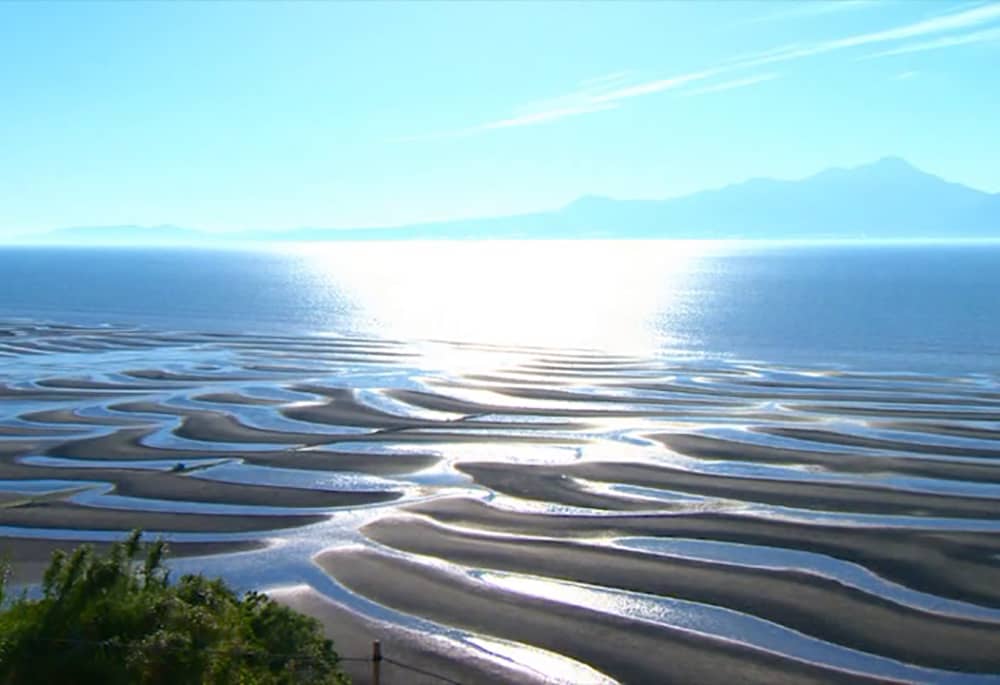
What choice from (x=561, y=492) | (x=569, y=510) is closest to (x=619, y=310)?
(x=561, y=492)

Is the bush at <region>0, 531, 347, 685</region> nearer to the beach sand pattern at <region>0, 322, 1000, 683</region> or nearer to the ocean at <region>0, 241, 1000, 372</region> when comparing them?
the beach sand pattern at <region>0, 322, 1000, 683</region>

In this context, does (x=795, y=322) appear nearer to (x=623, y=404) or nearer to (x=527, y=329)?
(x=527, y=329)

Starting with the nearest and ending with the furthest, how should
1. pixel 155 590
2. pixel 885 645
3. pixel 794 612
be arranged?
pixel 155 590, pixel 885 645, pixel 794 612

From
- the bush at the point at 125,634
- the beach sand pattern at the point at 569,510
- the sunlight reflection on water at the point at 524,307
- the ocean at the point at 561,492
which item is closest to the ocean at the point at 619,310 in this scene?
the sunlight reflection on water at the point at 524,307

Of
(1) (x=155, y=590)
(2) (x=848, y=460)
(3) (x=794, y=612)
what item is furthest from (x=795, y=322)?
(1) (x=155, y=590)

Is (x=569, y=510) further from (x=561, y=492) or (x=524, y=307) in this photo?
(x=524, y=307)

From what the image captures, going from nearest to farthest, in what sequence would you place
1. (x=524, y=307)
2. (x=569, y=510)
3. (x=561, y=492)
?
(x=569, y=510), (x=561, y=492), (x=524, y=307)

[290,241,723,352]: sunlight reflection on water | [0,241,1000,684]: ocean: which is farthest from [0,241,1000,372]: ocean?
[0,241,1000,684]: ocean

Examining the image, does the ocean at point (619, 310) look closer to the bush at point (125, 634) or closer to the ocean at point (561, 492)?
the ocean at point (561, 492)
